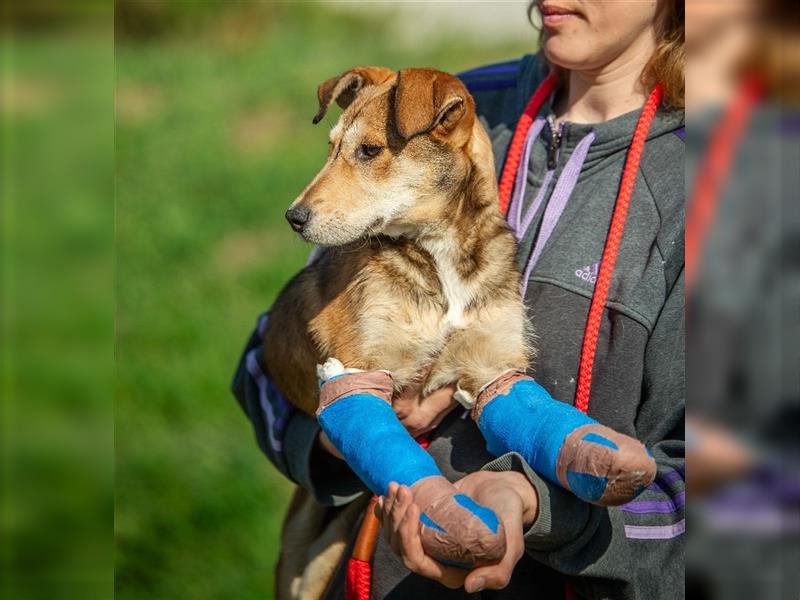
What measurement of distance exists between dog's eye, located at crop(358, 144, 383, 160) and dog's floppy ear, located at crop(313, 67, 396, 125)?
19 centimetres

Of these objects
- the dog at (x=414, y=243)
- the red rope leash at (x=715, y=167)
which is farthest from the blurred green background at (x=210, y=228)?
the red rope leash at (x=715, y=167)

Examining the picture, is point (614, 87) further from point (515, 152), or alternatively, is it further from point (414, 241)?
point (414, 241)

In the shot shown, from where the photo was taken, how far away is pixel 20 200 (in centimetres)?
159

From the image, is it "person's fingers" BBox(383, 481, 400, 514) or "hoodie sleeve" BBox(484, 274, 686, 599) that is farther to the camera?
"hoodie sleeve" BBox(484, 274, 686, 599)

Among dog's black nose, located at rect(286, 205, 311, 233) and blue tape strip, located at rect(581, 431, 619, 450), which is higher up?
dog's black nose, located at rect(286, 205, 311, 233)

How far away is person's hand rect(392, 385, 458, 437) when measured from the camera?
95.7 inches

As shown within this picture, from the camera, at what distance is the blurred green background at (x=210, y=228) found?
200 inches

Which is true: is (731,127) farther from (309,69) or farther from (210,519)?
(309,69)

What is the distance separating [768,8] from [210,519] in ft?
15.3

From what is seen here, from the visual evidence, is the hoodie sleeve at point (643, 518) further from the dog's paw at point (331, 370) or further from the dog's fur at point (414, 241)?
the dog's paw at point (331, 370)

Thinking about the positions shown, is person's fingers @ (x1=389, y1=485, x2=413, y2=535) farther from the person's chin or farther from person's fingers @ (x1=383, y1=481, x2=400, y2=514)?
the person's chin

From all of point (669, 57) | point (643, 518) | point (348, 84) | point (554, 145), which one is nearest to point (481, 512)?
point (643, 518)

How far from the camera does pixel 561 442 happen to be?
1917 millimetres

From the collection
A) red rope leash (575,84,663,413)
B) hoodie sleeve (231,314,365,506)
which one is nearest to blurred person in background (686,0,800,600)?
red rope leash (575,84,663,413)
